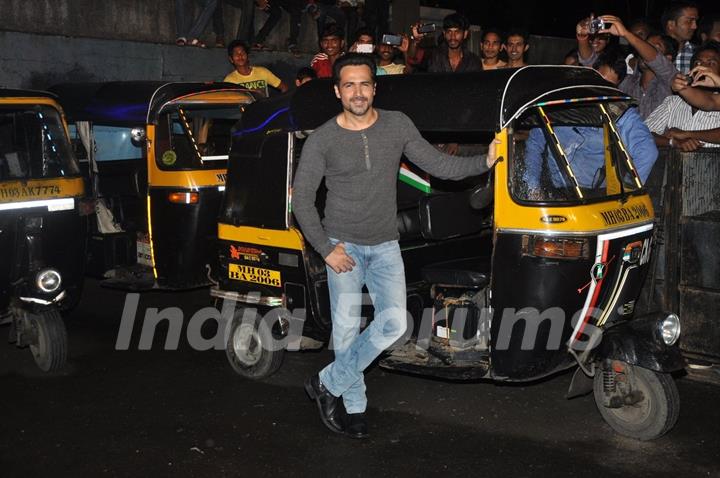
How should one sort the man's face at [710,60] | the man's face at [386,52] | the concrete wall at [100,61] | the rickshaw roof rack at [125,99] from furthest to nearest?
1. the concrete wall at [100,61]
2. the man's face at [386,52]
3. the rickshaw roof rack at [125,99]
4. the man's face at [710,60]

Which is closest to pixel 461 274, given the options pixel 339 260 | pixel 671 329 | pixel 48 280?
pixel 339 260

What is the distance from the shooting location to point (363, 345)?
17.0 ft

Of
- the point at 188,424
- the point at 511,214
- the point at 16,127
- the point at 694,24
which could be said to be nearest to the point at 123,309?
the point at 16,127

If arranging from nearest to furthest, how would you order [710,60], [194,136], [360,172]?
1. [360,172]
2. [710,60]
3. [194,136]

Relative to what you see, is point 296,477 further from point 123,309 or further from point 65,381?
point 123,309

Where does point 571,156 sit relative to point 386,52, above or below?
below

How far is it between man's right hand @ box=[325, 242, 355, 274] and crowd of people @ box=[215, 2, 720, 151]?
1.47 meters

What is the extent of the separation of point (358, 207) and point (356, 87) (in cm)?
67

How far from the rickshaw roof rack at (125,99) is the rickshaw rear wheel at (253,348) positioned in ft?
9.28

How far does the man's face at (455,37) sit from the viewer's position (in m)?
8.17

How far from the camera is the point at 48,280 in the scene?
676 cm

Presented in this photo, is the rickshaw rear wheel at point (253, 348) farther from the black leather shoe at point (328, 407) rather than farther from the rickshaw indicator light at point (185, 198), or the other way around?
the rickshaw indicator light at point (185, 198)

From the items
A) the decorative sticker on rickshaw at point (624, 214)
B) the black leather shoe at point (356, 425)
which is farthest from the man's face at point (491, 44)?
the black leather shoe at point (356, 425)

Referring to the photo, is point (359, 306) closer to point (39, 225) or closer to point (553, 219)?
point (553, 219)
